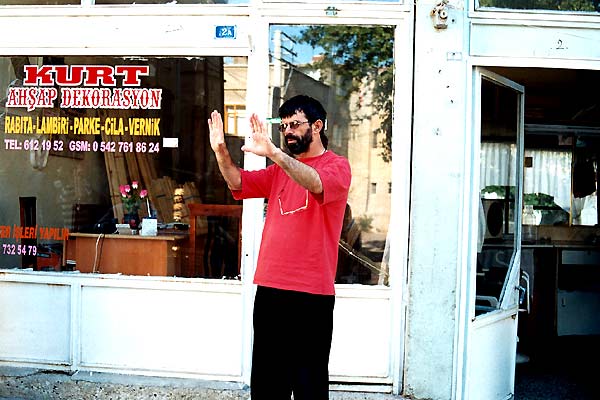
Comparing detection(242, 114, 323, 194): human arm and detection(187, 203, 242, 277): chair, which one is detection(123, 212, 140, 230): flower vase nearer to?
detection(187, 203, 242, 277): chair

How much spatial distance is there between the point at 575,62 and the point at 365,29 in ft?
4.75

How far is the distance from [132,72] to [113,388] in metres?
2.28

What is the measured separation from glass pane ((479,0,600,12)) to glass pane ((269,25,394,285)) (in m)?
0.75

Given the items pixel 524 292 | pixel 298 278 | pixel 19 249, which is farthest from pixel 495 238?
pixel 19 249

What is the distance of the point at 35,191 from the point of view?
568 cm

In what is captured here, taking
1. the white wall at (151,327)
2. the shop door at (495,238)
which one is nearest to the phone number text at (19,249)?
the white wall at (151,327)

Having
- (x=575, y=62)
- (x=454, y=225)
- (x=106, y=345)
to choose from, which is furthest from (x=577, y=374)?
(x=106, y=345)

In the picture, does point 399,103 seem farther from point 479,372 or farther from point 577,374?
point 577,374

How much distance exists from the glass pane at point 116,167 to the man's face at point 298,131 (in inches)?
69.8

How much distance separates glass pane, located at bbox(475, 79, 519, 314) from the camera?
522 cm

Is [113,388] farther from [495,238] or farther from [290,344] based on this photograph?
[495,238]

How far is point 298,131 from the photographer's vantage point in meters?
3.45

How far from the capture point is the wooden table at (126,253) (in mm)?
5359

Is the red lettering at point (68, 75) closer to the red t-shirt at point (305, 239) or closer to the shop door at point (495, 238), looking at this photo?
the red t-shirt at point (305, 239)
